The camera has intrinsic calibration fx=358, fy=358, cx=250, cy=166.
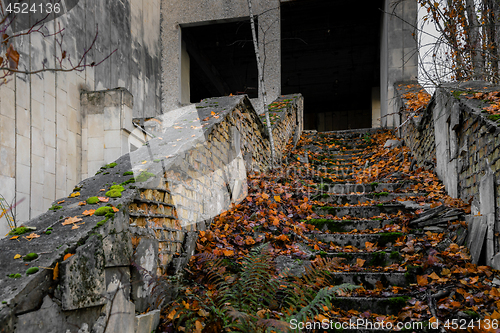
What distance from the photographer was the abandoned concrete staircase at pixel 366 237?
283 cm

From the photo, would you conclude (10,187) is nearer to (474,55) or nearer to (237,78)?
(474,55)

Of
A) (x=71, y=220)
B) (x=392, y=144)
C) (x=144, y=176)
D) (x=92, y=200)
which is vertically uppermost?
(x=392, y=144)

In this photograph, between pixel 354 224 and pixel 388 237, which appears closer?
pixel 388 237

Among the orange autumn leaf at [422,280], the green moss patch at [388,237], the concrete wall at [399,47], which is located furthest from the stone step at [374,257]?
the concrete wall at [399,47]

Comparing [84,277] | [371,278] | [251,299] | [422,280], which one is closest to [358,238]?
[371,278]

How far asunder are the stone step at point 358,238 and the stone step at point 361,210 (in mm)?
646

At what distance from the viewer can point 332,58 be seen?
14.1 m

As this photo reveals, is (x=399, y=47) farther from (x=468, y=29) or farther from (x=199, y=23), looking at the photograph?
(x=199, y=23)

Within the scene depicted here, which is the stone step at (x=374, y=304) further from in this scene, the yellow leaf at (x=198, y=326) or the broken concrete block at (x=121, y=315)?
the broken concrete block at (x=121, y=315)

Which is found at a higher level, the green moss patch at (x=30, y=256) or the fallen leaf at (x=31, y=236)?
the fallen leaf at (x=31, y=236)

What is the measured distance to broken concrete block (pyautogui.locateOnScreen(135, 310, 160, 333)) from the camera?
236 cm

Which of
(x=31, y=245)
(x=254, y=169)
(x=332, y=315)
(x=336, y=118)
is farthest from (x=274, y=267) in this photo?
(x=336, y=118)

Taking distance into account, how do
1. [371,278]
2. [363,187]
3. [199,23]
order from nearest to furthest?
[371,278] < [363,187] < [199,23]

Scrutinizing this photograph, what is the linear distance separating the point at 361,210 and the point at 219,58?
11008 millimetres
